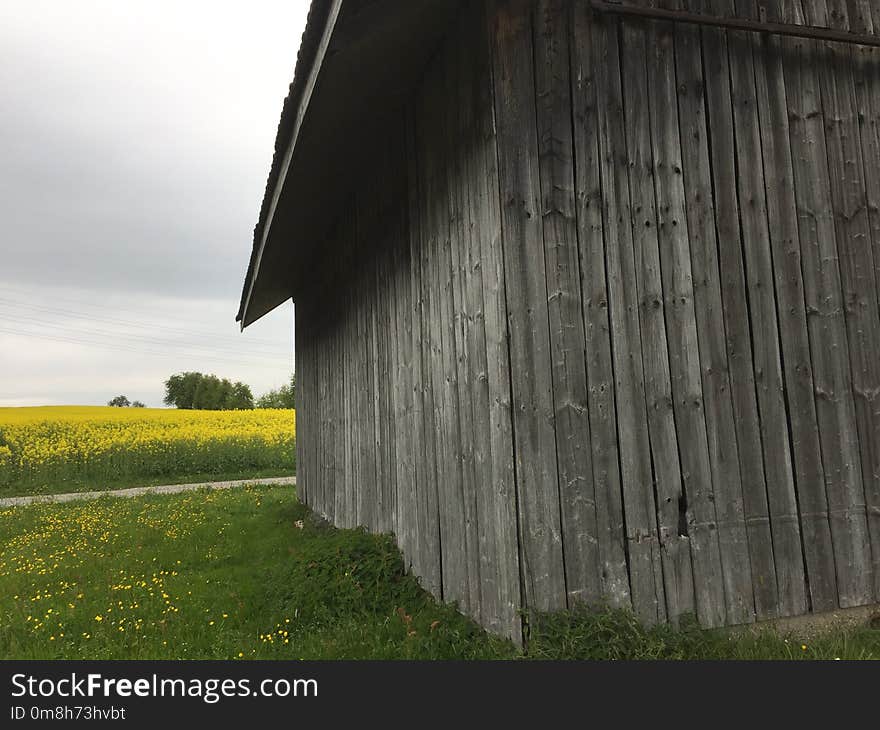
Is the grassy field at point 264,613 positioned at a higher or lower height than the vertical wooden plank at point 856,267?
lower

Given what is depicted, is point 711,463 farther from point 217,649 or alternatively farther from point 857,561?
point 217,649

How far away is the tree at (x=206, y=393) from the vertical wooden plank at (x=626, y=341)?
232 ft

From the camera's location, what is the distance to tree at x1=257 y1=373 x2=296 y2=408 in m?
70.6

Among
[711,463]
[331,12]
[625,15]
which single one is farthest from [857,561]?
[331,12]

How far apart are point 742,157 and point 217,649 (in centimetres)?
473

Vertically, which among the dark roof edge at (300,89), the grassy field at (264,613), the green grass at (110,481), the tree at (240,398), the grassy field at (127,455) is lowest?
the grassy field at (264,613)

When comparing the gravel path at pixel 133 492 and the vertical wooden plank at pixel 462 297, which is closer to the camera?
the vertical wooden plank at pixel 462 297

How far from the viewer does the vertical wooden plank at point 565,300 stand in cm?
352

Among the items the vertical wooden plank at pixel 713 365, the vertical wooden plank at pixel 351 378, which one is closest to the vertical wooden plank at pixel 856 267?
the vertical wooden plank at pixel 713 365

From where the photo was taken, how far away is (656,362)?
149 inches

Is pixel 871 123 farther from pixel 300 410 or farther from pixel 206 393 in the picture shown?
pixel 206 393

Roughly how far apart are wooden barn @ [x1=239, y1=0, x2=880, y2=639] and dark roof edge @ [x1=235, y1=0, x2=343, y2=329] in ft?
0.09

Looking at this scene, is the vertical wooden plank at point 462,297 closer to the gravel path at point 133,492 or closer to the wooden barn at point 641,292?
the wooden barn at point 641,292

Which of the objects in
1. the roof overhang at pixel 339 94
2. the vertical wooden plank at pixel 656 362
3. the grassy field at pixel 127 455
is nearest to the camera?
the vertical wooden plank at pixel 656 362
